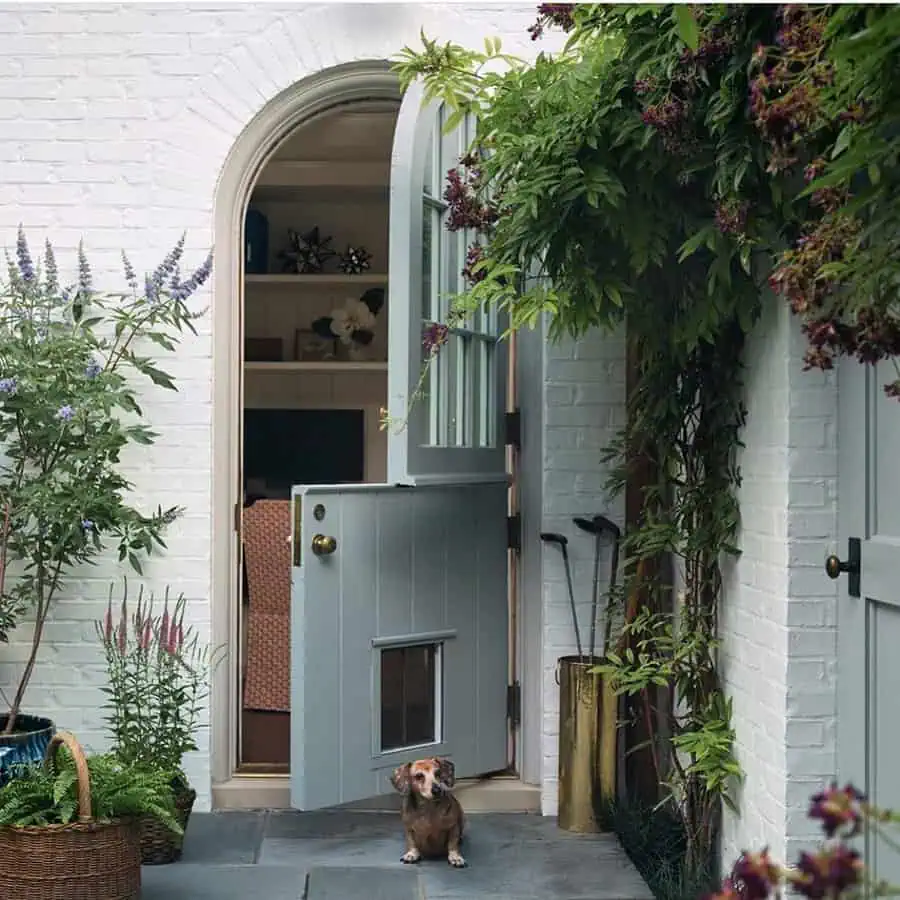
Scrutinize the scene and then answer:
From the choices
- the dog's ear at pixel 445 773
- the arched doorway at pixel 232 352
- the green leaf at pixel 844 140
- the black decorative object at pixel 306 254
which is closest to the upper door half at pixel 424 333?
the arched doorway at pixel 232 352

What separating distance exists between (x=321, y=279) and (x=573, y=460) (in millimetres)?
2515

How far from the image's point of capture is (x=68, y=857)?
3.11 meters

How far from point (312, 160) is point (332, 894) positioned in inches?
→ 144

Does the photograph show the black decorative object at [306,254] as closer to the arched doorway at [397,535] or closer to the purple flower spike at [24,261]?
the arched doorway at [397,535]

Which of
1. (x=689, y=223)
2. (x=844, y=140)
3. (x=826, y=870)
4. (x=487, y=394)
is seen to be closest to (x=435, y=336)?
(x=487, y=394)

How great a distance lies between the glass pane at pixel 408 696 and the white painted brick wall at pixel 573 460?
0.37 meters

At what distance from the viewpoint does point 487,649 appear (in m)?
4.48

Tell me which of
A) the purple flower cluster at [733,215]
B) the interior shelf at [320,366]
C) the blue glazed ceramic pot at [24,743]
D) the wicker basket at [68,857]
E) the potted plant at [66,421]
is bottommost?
the wicker basket at [68,857]

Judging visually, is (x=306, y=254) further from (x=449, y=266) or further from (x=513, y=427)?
(x=449, y=266)

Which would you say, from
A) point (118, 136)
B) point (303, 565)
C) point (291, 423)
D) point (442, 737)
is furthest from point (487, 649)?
point (291, 423)

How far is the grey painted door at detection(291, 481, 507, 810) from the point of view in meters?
3.96

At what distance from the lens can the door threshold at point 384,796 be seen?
445cm

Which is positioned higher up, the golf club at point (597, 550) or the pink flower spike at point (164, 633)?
the golf club at point (597, 550)

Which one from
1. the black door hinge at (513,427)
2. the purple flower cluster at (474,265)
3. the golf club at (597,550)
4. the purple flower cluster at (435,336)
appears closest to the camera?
the purple flower cluster at (474,265)
